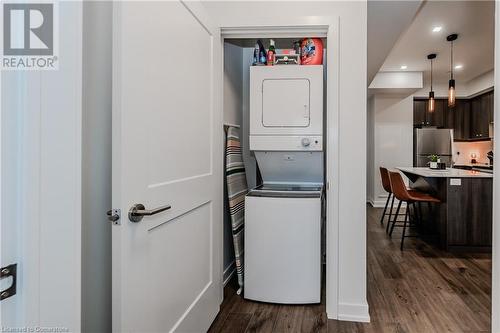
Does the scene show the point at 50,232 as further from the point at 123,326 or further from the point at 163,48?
the point at 163,48

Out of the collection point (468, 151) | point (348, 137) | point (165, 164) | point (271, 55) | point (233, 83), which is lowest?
point (165, 164)

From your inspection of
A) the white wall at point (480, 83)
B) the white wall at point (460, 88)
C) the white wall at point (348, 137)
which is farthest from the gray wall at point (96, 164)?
the white wall at point (460, 88)

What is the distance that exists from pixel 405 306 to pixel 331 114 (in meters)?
1.47

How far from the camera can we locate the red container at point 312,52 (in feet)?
8.21

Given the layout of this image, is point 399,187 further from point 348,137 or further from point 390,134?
point 390,134

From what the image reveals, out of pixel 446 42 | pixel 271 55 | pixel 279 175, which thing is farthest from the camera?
pixel 446 42

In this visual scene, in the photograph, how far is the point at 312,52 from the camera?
8.24 ft

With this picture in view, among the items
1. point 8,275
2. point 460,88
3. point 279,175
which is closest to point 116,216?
point 8,275

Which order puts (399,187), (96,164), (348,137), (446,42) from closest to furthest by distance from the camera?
1. (96,164)
2. (348,137)
3. (399,187)
4. (446,42)

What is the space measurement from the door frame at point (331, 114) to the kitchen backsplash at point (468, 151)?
642cm

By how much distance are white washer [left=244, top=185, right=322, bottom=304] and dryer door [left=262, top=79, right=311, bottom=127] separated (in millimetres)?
568

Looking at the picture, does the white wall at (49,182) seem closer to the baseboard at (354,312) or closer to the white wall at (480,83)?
the baseboard at (354,312)

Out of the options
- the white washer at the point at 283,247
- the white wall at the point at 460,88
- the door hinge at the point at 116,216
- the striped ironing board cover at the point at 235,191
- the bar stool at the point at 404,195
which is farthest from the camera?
the white wall at the point at 460,88

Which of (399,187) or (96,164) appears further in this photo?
(399,187)
